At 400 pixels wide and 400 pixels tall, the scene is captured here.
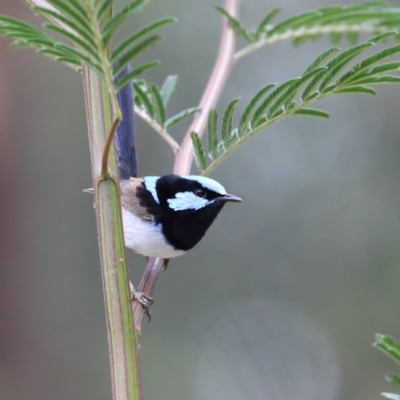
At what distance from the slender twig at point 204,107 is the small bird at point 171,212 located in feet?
1.63

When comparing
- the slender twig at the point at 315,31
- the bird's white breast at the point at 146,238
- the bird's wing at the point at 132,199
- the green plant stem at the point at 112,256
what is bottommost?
the bird's white breast at the point at 146,238

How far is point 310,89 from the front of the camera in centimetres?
130

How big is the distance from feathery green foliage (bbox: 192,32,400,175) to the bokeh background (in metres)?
4.33

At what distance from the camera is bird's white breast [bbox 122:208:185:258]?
2.01 meters

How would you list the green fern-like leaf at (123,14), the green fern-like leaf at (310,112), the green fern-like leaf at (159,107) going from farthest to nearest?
1. the green fern-like leaf at (159,107)
2. the green fern-like leaf at (310,112)
3. the green fern-like leaf at (123,14)

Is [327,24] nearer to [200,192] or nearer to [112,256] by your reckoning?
[200,192]

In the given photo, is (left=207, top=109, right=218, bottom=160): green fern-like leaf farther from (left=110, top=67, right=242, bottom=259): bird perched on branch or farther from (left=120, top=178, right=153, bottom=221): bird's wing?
(left=120, top=178, right=153, bottom=221): bird's wing

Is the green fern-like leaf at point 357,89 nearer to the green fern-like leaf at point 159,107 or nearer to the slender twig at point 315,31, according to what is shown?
the slender twig at point 315,31

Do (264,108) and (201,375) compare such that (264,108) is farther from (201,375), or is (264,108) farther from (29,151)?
(201,375)

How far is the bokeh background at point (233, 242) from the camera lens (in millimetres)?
5562

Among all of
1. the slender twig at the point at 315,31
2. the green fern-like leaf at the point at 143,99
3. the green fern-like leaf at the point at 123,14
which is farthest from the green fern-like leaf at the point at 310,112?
the green fern-like leaf at the point at 123,14

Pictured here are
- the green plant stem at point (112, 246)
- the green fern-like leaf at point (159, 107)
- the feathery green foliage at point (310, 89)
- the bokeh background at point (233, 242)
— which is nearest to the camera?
the green plant stem at point (112, 246)

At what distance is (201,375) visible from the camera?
5.98 m

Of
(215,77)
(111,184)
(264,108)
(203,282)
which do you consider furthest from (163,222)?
(203,282)
